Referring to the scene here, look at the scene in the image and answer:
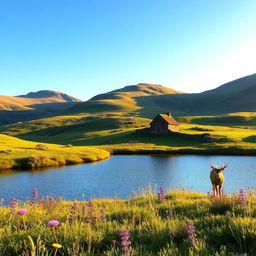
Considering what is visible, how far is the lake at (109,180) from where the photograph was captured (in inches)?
1391

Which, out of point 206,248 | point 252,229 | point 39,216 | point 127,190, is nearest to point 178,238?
point 206,248

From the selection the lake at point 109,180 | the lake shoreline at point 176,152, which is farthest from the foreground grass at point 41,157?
the lake at point 109,180

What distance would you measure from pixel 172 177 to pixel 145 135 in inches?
2698

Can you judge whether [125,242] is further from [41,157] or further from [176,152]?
[176,152]

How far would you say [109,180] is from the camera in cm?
4319

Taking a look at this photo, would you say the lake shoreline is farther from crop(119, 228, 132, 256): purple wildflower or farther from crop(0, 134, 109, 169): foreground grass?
crop(119, 228, 132, 256): purple wildflower

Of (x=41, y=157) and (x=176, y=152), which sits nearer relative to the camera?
Result: (x=41, y=157)

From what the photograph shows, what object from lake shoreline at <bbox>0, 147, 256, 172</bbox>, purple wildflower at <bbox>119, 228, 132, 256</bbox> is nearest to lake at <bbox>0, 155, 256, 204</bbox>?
lake shoreline at <bbox>0, 147, 256, 172</bbox>

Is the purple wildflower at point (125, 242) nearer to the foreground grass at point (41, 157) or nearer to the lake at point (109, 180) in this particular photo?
the lake at point (109, 180)

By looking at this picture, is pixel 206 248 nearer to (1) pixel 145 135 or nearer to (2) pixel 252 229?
(2) pixel 252 229

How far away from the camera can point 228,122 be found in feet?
546

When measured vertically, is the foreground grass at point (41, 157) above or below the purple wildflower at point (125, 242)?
below

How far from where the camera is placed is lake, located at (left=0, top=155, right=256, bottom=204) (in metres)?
35.3

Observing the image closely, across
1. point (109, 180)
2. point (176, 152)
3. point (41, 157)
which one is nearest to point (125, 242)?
point (109, 180)
